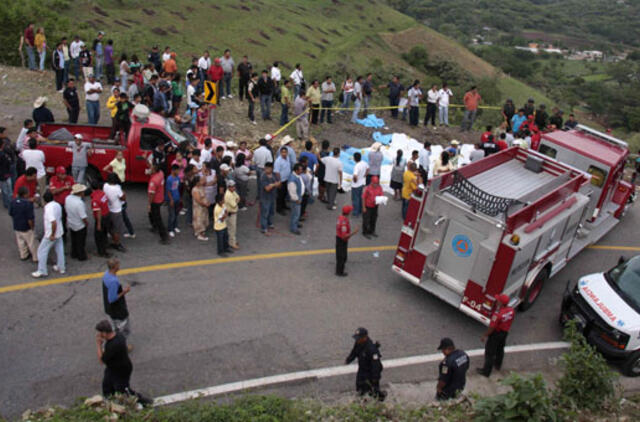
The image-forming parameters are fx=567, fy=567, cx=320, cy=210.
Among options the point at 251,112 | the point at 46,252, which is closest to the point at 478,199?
the point at 46,252

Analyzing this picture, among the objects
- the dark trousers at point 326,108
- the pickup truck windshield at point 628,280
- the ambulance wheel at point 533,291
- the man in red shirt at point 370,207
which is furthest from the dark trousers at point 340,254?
the dark trousers at point 326,108

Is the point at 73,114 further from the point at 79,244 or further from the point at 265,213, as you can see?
the point at 265,213

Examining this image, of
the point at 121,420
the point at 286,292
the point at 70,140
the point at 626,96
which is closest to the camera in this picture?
the point at 121,420

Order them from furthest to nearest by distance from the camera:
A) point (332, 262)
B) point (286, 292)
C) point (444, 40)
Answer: point (444, 40)
point (332, 262)
point (286, 292)

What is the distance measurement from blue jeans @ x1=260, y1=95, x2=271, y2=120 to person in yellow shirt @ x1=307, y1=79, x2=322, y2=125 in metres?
1.37

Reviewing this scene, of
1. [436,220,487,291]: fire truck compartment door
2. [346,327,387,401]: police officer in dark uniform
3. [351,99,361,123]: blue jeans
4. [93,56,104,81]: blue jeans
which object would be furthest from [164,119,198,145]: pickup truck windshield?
[346,327,387,401]: police officer in dark uniform

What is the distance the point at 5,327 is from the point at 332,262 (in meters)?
6.21

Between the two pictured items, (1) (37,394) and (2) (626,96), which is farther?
(2) (626,96)

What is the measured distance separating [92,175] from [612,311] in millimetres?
11521

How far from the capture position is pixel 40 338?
8820 millimetres

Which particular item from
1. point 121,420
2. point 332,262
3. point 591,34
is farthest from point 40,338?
point 591,34

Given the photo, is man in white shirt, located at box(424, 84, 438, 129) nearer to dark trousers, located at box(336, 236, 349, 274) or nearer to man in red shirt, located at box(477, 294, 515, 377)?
dark trousers, located at box(336, 236, 349, 274)

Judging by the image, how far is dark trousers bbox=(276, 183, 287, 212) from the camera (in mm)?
14044

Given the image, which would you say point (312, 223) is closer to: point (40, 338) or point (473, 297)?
point (473, 297)
